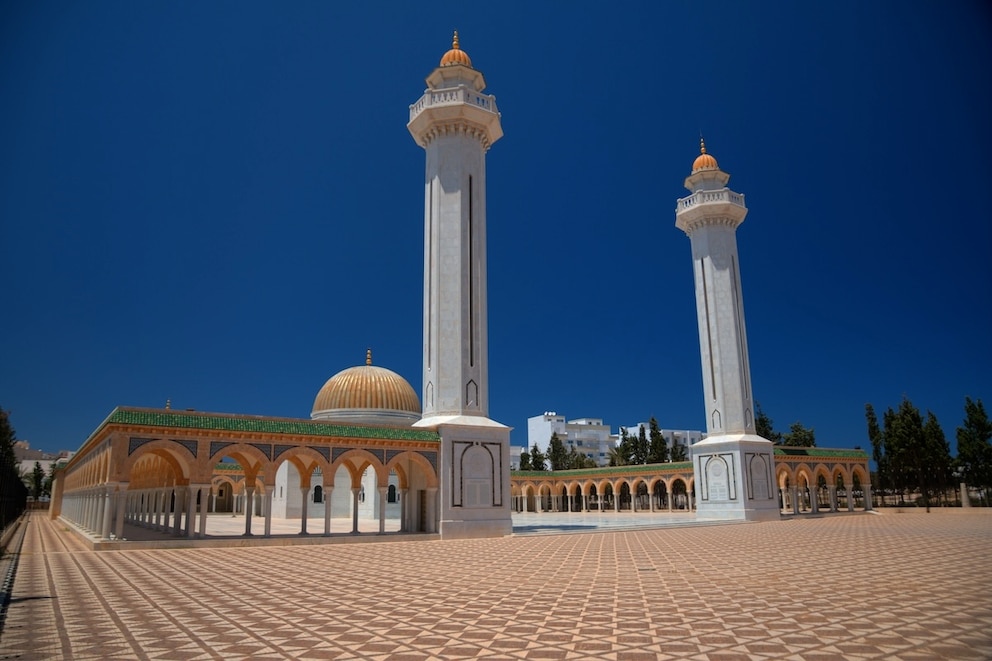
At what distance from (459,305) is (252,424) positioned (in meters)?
7.29

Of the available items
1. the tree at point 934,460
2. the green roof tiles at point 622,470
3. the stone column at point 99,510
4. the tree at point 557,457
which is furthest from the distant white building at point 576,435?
the stone column at point 99,510

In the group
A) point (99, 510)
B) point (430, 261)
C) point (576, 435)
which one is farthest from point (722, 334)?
point (576, 435)

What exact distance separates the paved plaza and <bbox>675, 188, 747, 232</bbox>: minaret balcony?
19.4 m

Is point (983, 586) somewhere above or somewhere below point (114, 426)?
below

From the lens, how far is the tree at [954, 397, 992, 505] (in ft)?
113

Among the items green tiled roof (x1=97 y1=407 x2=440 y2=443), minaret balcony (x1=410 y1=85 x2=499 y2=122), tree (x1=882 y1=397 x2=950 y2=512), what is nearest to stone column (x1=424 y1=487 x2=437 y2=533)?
green tiled roof (x1=97 y1=407 x2=440 y2=443)

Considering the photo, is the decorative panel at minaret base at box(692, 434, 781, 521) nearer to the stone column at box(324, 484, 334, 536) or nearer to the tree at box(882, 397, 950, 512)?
the tree at box(882, 397, 950, 512)

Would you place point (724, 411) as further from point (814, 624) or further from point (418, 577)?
point (814, 624)

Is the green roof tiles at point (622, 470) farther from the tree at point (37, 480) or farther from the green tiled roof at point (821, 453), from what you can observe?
the tree at point (37, 480)

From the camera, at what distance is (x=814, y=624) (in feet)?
19.6

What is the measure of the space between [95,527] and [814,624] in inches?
750

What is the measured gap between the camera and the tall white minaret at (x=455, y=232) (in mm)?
20891

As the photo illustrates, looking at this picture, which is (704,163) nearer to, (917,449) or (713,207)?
(713,207)

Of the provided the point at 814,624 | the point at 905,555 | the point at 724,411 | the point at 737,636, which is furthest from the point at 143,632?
the point at 724,411
